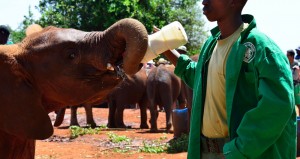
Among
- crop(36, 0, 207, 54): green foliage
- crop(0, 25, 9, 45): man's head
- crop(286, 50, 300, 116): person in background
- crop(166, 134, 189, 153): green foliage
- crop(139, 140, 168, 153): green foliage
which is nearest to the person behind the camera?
crop(0, 25, 9, 45): man's head

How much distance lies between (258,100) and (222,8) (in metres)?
0.62

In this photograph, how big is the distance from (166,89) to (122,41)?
39.7 feet

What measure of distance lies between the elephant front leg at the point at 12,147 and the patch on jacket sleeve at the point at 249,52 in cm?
191

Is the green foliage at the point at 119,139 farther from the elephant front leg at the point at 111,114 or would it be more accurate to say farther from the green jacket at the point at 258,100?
the green jacket at the point at 258,100

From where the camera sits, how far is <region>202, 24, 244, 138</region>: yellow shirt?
3.31m

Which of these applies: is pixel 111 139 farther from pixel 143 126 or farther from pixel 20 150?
pixel 20 150

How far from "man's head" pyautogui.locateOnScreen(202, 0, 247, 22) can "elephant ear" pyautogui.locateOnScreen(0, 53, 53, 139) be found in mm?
1420

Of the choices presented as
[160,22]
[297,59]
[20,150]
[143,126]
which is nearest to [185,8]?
[160,22]

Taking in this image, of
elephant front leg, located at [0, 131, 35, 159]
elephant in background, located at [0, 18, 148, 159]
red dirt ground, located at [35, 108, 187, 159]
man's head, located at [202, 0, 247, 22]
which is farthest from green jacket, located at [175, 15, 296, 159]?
red dirt ground, located at [35, 108, 187, 159]

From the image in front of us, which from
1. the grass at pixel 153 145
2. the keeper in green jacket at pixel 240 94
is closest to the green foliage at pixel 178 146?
the grass at pixel 153 145

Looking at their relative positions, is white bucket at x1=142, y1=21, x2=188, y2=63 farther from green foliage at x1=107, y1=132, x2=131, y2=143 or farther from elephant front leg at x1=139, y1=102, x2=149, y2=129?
elephant front leg at x1=139, y1=102, x2=149, y2=129

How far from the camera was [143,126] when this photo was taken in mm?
16875

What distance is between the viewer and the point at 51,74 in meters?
3.94

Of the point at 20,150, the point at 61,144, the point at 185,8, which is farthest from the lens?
the point at 185,8
